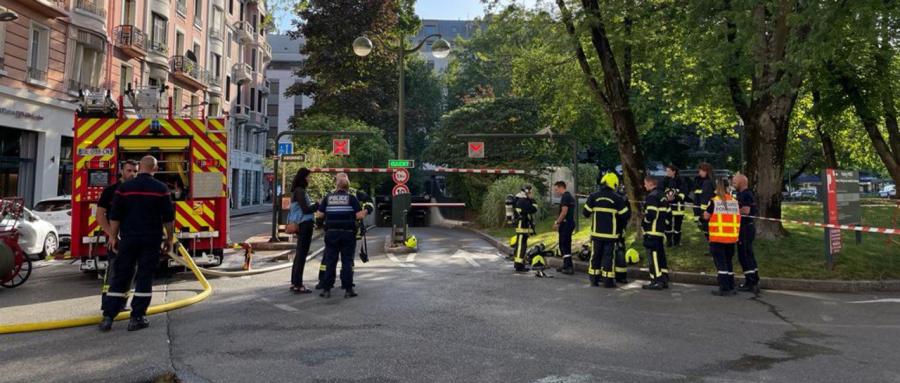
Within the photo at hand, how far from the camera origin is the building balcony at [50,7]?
18703 mm

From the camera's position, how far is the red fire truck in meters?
8.71

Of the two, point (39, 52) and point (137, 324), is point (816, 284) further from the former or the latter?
point (39, 52)

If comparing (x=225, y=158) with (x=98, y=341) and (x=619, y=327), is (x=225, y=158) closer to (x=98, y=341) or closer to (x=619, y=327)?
(x=98, y=341)

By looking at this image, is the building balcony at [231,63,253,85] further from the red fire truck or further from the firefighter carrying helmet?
the firefighter carrying helmet

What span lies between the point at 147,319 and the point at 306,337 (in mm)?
2034

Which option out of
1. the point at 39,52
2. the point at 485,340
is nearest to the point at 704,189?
the point at 485,340

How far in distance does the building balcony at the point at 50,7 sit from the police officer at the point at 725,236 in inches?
842

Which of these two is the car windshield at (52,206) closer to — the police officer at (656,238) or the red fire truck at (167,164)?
the red fire truck at (167,164)

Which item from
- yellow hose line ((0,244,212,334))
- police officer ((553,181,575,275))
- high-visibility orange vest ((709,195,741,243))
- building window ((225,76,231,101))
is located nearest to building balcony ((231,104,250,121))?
building window ((225,76,231,101))

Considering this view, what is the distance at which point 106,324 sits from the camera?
18.5 feet

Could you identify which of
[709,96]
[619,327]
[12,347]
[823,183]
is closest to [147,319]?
[12,347]

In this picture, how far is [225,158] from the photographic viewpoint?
31.4ft

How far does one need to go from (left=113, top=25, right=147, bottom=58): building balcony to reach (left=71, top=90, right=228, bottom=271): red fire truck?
17.7 meters

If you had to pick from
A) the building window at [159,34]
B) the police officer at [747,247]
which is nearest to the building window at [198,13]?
the building window at [159,34]
